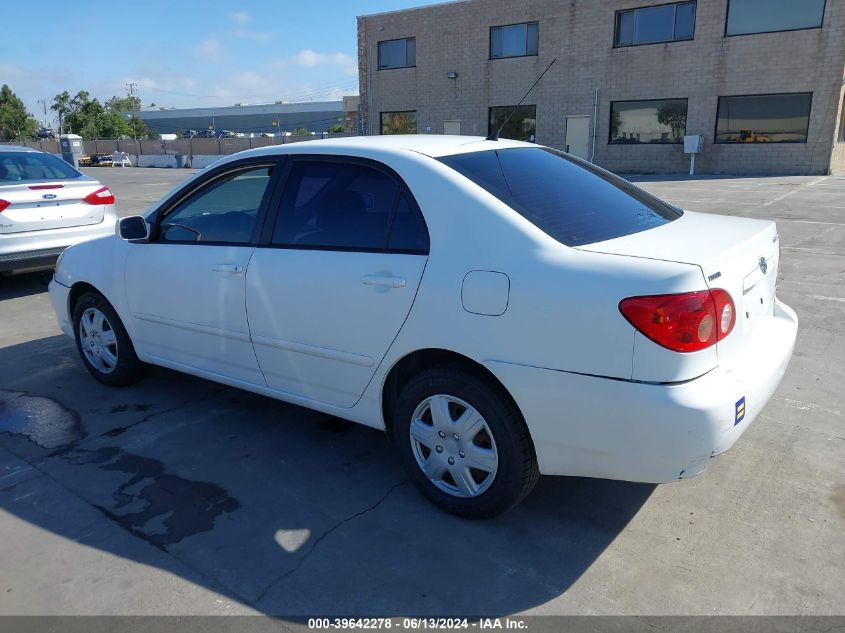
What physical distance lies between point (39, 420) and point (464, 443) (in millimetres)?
2939

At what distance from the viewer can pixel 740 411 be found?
101 inches

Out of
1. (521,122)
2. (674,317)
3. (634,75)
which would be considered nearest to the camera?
(674,317)

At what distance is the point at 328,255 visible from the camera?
3.31 meters

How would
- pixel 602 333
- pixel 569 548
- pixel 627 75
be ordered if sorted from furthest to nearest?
pixel 627 75
pixel 569 548
pixel 602 333

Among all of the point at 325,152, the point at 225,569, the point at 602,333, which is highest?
the point at 325,152

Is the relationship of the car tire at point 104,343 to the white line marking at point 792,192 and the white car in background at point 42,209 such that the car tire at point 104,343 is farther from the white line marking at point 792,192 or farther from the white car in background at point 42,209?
the white line marking at point 792,192

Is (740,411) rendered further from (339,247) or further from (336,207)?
(336,207)

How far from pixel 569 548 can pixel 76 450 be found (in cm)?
282

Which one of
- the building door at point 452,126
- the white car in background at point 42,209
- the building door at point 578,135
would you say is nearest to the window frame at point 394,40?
the building door at point 452,126

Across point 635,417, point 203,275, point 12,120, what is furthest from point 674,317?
point 12,120

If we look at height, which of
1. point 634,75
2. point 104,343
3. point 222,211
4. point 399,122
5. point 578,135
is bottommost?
point 104,343

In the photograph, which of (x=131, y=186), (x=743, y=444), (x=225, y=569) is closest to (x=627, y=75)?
(x=131, y=186)

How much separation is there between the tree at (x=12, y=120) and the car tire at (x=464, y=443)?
81.9 m

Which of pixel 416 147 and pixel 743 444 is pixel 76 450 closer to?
pixel 416 147
